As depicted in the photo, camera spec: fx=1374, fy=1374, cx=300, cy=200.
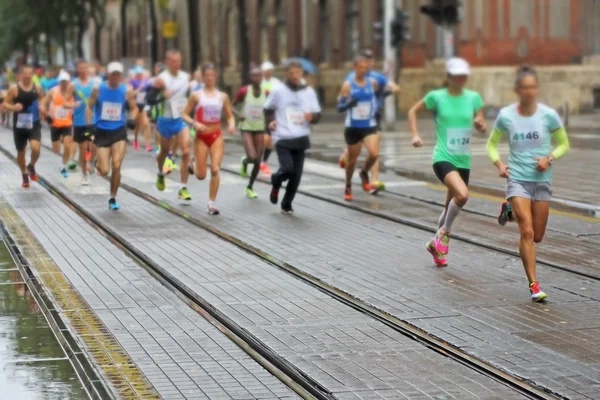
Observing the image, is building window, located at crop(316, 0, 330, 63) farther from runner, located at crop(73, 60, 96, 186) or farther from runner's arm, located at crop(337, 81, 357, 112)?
runner's arm, located at crop(337, 81, 357, 112)

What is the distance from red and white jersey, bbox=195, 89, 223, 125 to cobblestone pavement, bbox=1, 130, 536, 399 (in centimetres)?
252

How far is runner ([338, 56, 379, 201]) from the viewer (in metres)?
18.0

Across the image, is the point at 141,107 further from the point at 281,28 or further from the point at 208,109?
the point at 281,28

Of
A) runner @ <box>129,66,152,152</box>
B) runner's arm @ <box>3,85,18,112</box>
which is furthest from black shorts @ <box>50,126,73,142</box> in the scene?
runner @ <box>129,66,152,152</box>

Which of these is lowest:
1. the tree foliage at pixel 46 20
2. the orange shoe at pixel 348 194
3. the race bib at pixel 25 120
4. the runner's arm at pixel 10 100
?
the orange shoe at pixel 348 194

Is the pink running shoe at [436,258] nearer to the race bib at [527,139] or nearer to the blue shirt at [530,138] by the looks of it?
the blue shirt at [530,138]

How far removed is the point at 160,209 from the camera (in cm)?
1700

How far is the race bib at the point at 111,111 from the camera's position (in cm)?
1712

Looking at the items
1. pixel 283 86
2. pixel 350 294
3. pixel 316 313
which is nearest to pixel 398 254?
pixel 350 294

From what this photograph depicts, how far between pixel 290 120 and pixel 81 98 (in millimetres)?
5619

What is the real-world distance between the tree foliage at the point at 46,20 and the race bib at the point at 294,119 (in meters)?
50.1

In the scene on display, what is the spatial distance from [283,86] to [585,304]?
7.32 metres

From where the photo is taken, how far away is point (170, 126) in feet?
61.4

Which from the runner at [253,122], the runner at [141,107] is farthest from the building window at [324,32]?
the runner at [253,122]
